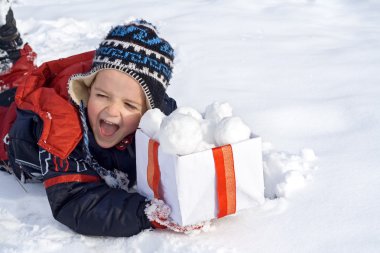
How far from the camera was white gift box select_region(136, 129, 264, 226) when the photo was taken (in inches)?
52.4

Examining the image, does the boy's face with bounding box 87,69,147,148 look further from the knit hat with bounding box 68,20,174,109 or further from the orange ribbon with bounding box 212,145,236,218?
the orange ribbon with bounding box 212,145,236,218

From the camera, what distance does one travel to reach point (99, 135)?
177 cm

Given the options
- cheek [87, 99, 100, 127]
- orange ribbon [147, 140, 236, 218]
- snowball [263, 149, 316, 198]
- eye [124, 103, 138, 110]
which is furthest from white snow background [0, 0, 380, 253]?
eye [124, 103, 138, 110]

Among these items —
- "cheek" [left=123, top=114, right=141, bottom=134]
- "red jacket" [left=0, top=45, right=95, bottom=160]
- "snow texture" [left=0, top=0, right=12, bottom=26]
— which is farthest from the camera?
"snow texture" [left=0, top=0, right=12, bottom=26]

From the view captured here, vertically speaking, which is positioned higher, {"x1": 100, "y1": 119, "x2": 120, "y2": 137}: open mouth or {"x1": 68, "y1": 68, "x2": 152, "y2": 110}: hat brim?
{"x1": 68, "y1": 68, "x2": 152, "y2": 110}: hat brim

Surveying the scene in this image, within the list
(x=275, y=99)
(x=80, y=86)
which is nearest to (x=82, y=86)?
(x=80, y=86)

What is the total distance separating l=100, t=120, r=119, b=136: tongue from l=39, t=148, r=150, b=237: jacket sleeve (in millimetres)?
155

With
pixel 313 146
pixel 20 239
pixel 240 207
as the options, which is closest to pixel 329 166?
pixel 313 146

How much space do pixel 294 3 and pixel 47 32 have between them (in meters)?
2.59

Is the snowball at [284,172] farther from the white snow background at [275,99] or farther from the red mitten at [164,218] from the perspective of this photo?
the red mitten at [164,218]

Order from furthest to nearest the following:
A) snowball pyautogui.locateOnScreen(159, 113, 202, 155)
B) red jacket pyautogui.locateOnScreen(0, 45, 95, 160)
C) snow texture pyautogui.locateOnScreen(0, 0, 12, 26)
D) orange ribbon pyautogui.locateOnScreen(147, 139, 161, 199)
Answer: snow texture pyautogui.locateOnScreen(0, 0, 12, 26), red jacket pyautogui.locateOnScreen(0, 45, 95, 160), orange ribbon pyautogui.locateOnScreen(147, 139, 161, 199), snowball pyautogui.locateOnScreen(159, 113, 202, 155)

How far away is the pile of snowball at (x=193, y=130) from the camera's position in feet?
4.24

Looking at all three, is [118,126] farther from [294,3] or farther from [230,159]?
[294,3]

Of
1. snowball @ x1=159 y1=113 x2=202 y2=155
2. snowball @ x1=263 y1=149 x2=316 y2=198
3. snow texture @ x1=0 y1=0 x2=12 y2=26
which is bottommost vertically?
snowball @ x1=263 y1=149 x2=316 y2=198
